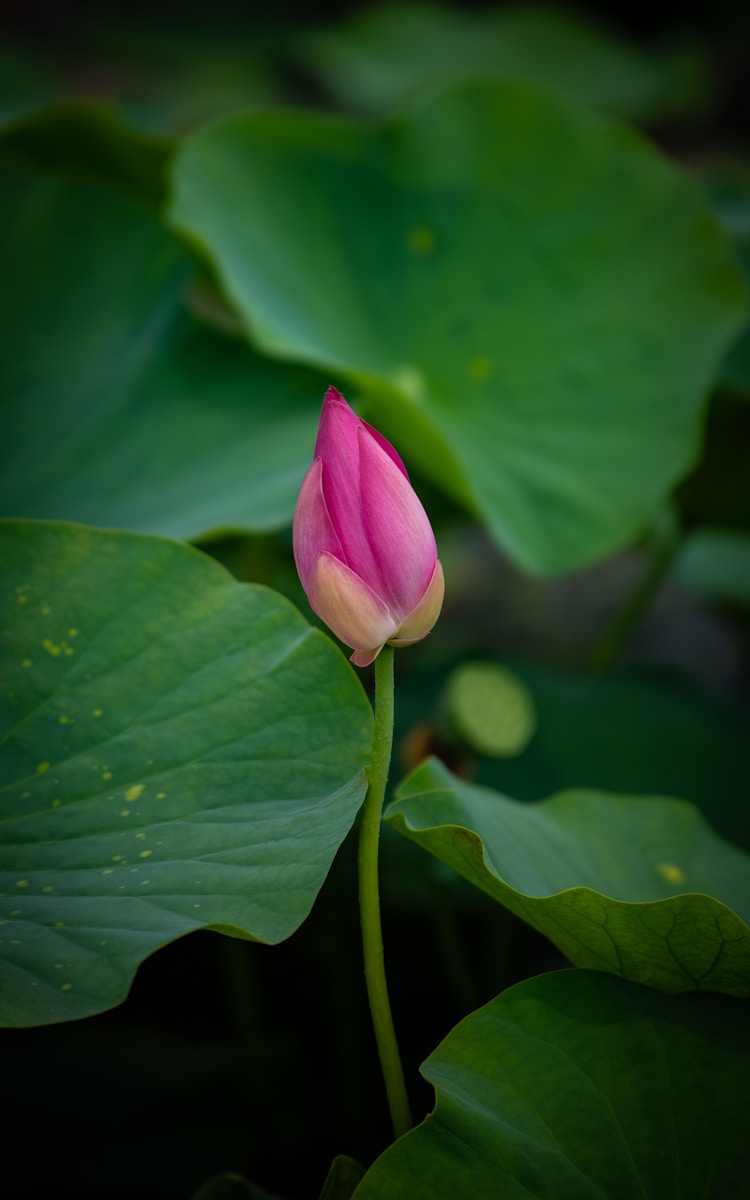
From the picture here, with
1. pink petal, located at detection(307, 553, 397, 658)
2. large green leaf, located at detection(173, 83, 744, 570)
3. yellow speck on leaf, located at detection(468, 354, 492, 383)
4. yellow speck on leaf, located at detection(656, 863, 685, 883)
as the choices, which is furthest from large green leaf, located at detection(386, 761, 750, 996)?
yellow speck on leaf, located at detection(468, 354, 492, 383)

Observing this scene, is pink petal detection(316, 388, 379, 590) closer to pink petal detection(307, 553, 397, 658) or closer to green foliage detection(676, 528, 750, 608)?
pink petal detection(307, 553, 397, 658)

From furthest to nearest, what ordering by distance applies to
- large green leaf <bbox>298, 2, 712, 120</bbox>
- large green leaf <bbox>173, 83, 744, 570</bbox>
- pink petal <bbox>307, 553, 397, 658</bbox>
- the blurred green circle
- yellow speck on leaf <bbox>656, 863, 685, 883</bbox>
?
large green leaf <bbox>298, 2, 712, 120</bbox> → large green leaf <bbox>173, 83, 744, 570</bbox> → the blurred green circle → yellow speck on leaf <bbox>656, 863, 685, 883</bbox> → pink petal <bbox>307, 553, 397, 658</bbox>

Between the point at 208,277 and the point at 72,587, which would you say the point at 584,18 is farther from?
the point at 72,587

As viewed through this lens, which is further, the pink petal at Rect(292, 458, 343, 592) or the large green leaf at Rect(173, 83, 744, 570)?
the large green leaf at Rect(173, 83, 744, 570)

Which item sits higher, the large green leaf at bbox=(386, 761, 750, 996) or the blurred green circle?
the large green leaf at bbox=(386, 761, 750, 996)

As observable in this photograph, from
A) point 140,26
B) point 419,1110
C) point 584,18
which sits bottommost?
point 140,26

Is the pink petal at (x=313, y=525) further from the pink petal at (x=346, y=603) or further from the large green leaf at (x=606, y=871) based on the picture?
the large green leaf at (x=606, y=871)

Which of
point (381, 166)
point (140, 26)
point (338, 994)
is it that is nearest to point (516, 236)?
point (381, 166)
